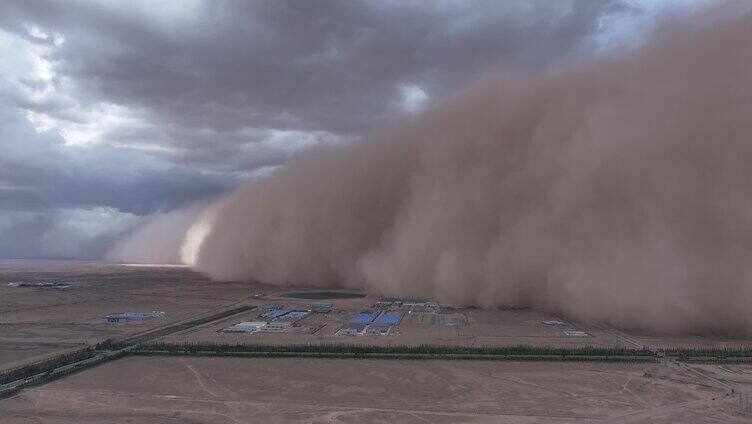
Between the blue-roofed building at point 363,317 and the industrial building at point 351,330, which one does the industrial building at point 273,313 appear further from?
the industrial building at point 351,330

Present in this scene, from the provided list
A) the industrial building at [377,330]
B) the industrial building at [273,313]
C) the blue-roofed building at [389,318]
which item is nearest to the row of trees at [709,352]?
the industrial building at [377,330]

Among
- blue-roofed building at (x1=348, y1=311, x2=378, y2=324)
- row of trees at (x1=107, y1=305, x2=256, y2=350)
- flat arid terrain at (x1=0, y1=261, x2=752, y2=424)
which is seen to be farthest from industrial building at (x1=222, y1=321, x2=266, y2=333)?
blue-roofed building at (x1=348, y1=311, x2=378, y2=324)

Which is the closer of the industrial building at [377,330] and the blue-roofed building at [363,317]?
the industrial building at [377,330]

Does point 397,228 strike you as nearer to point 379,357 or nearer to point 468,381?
point 379,357

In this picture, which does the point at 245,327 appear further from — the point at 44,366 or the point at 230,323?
the point at 44,366

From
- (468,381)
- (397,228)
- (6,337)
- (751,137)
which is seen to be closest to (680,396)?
(468,381)

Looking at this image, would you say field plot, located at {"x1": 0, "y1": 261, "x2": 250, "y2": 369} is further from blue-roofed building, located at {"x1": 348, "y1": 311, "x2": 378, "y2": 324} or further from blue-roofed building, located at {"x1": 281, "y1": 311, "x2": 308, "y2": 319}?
blue-roofed building, located at {"x1": 348, "y1": 311, "x2": 378, "y2": 324}
